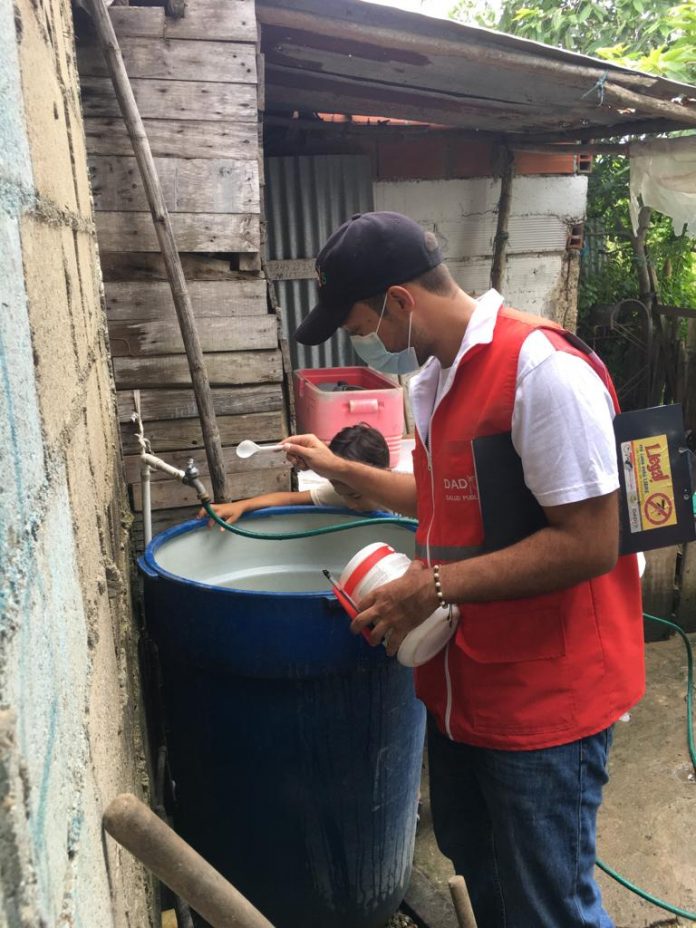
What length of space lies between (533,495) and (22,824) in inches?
50.8

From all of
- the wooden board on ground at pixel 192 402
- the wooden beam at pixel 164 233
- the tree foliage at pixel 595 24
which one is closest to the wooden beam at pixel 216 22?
the wooden beam at pixel 164 233

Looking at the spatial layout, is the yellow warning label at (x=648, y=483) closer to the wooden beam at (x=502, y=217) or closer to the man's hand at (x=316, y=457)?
the man's hand at (x=316, y=457)

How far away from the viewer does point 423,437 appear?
6.30 ft

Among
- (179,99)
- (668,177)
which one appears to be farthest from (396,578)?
(668,177)

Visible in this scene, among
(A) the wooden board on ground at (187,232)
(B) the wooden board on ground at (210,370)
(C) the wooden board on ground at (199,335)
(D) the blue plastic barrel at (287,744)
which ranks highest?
(A) the wooden board on ground at (187,232)

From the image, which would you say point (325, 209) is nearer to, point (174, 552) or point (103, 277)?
point (103, 277)

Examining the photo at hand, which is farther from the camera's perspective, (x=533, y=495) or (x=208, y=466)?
(x=208, y=466)

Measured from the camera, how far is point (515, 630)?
1.68 meters

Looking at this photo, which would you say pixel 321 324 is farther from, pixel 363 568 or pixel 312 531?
pixel 312 531

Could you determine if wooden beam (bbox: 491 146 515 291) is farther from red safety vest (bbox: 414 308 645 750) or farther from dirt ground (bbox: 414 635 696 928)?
red safety vest (bbox: 414 308 645 750)

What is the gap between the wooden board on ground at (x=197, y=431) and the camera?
2947mm

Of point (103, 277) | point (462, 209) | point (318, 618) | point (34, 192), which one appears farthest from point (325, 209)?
point (34, 192)

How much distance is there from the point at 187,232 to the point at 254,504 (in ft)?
3.55

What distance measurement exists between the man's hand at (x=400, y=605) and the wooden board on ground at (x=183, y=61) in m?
2.15
